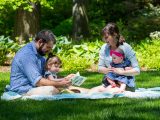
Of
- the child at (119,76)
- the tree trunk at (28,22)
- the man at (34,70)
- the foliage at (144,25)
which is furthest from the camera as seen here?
the foliage at (144,25)

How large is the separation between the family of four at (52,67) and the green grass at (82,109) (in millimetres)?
397

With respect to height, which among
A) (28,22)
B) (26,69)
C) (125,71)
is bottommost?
(125,71)

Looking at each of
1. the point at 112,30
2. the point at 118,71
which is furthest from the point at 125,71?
the point at 112,30

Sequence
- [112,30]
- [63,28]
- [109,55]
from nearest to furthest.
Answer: [112,30]
[109,55]
[63,28]

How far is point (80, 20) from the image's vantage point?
25328mm

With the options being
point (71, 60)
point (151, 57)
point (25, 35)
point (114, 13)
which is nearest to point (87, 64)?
point (71, 60)

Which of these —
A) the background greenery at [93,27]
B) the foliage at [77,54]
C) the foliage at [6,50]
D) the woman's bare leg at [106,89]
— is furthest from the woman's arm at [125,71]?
the foliage at [6,50]

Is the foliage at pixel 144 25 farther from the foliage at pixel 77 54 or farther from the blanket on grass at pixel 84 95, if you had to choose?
the blanket on grass at pixel 84 95

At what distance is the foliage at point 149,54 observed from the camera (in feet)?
51.8

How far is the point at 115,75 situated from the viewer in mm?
9188

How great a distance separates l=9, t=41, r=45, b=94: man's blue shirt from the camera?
27.2 ft

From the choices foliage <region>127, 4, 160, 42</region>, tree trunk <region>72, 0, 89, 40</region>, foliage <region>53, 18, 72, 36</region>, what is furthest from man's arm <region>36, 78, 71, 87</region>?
foliage <region>53, 18, 72, 36</region>

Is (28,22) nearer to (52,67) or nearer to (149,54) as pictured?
(149,54)

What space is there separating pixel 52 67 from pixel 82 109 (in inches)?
62.8
